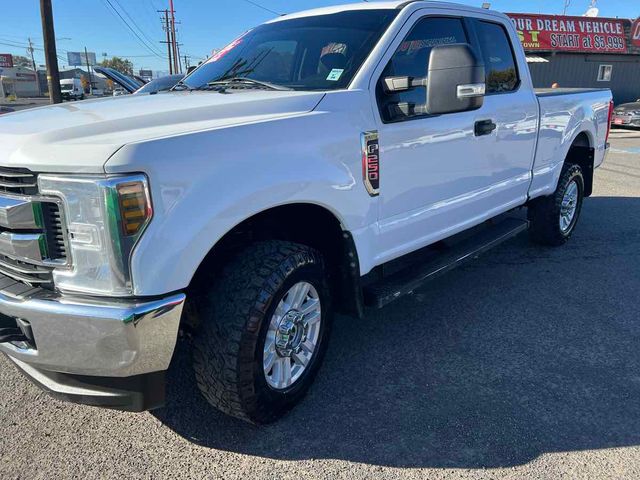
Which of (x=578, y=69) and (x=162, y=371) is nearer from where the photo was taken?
(x=162, y=371)

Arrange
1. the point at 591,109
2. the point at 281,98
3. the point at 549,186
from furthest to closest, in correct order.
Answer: the point at 591,109 < the point at 549,186 < the point at 281,98

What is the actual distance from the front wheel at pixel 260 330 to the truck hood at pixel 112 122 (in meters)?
0.64

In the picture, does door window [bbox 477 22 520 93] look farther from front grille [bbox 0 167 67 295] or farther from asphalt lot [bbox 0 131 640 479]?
front grille [bbox 0 167 67 295]

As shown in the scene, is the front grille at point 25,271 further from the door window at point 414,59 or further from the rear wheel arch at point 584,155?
the rear wheel arch at point 584,155

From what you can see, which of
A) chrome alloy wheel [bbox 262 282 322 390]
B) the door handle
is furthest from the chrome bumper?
the door handle

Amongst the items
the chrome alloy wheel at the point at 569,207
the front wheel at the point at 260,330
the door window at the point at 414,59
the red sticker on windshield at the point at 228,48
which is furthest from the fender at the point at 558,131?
the front wheel at the point at 260,330

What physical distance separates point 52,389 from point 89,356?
0.32 meters

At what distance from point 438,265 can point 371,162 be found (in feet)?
3.44

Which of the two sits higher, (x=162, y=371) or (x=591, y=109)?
(x=591, y=109)

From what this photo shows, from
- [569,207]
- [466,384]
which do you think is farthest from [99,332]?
[569,207]

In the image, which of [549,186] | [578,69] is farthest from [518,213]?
[578,69]

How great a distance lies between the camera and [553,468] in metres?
2.36

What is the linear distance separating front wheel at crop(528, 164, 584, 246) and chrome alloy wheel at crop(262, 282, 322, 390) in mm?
3326

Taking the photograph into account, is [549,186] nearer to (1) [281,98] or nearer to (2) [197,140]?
(1) [281,98]
